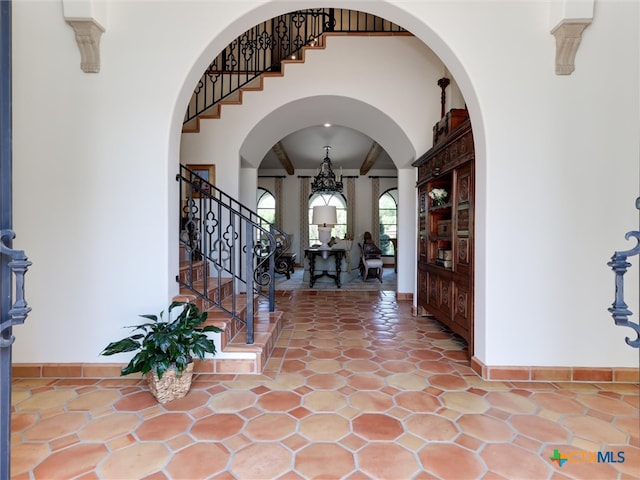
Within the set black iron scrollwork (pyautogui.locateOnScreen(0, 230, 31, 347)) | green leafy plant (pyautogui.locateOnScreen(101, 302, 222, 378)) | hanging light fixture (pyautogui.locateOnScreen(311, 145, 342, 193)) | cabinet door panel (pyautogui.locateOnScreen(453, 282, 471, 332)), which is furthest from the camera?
hanging light fixture (pyautogui.locateOnScreen(311, 145, 342, 193))

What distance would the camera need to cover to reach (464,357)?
272 cm

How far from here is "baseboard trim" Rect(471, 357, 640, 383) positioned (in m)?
2.29

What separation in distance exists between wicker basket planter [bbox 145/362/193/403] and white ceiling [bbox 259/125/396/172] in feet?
19.5

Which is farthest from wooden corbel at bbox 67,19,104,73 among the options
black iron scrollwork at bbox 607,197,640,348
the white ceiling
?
the white ceiling

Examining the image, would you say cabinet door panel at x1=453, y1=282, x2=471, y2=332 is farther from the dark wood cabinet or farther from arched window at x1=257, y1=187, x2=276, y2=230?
arched window at x1=257, y1=187, x2=276, y2=230

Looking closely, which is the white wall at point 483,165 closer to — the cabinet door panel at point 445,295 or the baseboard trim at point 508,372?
the baseboard trim at point 508,372

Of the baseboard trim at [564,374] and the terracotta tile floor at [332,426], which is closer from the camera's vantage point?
the terracotta tile floor at [332,426]

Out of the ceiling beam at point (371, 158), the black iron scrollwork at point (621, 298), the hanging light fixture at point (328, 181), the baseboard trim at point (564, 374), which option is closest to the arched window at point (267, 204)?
the hanging light fixture at point (328, 181)

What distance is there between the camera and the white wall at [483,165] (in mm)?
2270

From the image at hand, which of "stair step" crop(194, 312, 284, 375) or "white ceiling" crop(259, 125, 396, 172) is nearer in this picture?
"stair step" crop(194, 312, 284, 375)

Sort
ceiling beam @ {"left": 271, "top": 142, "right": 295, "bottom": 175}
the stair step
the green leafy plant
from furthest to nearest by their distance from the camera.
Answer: ceiling beam @ {"left": 271, "top": 142, "right": 295, "bottom": 175} → the stair step → the green leafy plant

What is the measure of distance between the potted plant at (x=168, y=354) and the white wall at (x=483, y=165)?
0.40m

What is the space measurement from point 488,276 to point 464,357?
0.82 metres

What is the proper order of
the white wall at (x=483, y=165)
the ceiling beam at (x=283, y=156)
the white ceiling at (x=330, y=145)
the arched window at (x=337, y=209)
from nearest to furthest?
the white wall at (x=483, y=165)
the white ceiling at (x=330, y=145)
the ceiling beam at (x=283, y=156)
the arched window at (x=337, y=209)
